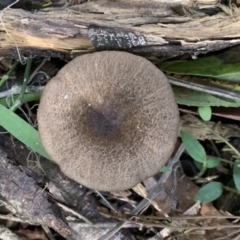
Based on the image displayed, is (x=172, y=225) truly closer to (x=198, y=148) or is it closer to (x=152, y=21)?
(x=198, y=148)

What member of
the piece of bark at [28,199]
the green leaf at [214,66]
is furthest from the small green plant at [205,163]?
the piece of bark at [28,199]

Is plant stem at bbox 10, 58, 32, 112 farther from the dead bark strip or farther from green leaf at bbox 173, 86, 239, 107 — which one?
green leaf at bbox 173, 86, 239, 107

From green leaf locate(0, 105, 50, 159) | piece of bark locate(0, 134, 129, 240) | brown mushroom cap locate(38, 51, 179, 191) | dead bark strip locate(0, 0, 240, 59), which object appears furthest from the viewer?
piece of bark locate(0, 134, 129, 240)

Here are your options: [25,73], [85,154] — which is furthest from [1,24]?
[85,154]

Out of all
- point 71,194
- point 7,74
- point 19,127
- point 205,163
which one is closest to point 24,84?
point 7,74

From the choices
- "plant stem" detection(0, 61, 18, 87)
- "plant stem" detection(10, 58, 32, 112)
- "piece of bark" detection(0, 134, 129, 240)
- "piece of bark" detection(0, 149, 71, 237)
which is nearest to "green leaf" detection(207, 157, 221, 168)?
"piece of bark" detection(0, 134, 129, 240)

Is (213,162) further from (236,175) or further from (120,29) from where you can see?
(120,29)

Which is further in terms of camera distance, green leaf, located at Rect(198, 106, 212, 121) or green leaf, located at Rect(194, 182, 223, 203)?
green leaf, located at Rect(194, 182, 223, 203)
